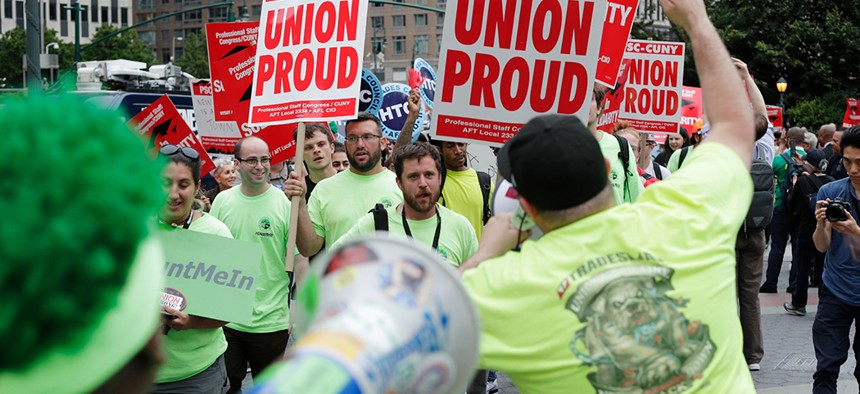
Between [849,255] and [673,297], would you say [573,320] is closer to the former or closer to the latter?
[673,297]

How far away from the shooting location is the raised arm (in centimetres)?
270

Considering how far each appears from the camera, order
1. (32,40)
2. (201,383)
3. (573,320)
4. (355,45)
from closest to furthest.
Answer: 1. (573,320)
2. (201,383)
3. (355,45)
4. (32,40)

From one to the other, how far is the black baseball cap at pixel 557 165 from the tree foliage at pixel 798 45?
142 ft

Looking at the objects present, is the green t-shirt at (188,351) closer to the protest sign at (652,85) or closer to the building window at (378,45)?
the protest sign at (652,85)

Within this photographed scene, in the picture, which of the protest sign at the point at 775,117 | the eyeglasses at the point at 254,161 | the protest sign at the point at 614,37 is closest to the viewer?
the eyeglasses at the point at 254,161

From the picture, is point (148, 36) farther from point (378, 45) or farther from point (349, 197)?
point (349, 197)

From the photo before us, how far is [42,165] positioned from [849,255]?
6.23 meters

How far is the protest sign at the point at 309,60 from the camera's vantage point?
6375 mm

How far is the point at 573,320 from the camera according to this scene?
7.83 ft

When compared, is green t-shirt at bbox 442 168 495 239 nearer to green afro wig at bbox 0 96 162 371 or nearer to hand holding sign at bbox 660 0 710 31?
hand holding sign at bbox 660 0 710 31

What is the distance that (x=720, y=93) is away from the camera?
2.77 metres

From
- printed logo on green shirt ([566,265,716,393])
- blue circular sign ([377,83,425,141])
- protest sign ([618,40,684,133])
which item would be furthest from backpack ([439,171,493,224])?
blue circular sign ([377,83,425,141])

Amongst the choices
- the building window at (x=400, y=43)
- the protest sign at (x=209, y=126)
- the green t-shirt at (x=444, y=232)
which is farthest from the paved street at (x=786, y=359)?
the building window at (x=400, y=43)

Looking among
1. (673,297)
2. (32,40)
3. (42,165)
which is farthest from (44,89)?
(32,40)
